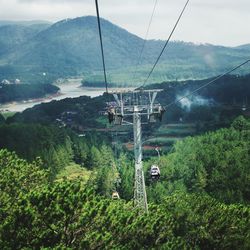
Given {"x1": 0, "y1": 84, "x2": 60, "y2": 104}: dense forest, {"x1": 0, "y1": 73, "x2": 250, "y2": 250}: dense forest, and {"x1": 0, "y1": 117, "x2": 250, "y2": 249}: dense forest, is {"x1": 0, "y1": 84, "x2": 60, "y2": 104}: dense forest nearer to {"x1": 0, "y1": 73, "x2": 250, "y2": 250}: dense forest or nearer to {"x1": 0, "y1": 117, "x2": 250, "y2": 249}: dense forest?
{"x1": 0, "y1": 73, "x2": 250, "y2": 250}: dense forest

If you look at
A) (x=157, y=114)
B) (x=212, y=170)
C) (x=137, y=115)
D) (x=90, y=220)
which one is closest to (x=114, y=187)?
(x=212, y=170)

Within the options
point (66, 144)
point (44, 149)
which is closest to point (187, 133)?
point (66, 144)

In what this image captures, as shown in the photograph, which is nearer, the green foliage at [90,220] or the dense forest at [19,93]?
the green foliage at [90,220]

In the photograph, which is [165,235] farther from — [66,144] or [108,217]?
[66,144]

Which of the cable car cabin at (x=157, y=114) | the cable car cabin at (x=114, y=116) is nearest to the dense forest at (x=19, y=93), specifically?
the cable car cabin at (x=114, y=116)

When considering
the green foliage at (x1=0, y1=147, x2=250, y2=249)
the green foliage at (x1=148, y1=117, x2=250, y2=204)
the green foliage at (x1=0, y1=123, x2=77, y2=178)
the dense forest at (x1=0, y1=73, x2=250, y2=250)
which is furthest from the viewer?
the green foliage at (x1=0, y1=123, x2=77, y2=178)

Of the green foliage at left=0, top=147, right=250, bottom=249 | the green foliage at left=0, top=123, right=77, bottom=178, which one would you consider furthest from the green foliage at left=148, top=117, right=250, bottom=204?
the green foliage at left=0, top=123, right=77, bottom=178

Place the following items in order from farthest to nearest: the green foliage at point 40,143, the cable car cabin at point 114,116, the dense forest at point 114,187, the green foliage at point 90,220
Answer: the green foliage at point 40,143
the cable car cabin at point 114,116
the dense forest at point 114,187
the green foliage at point 90,220

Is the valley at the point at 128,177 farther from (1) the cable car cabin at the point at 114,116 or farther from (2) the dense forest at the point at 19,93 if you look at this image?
(2) the dense forest at the point at 19,93
